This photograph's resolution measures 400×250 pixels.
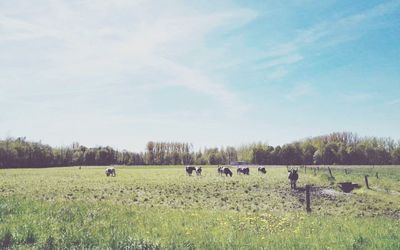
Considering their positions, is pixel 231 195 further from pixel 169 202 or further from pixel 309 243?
pixel 309 243

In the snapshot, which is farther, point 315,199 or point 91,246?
point 315,199

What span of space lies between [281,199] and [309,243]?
16.5 m

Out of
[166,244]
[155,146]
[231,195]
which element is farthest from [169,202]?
[155,146]

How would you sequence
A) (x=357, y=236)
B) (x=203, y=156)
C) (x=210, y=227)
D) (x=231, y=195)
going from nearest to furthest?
1. (x=357, y=236)
2. (x=210, y=227)
3. (x=231, y=195)
4. (x=203, y=156)

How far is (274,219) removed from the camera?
17.4 meters

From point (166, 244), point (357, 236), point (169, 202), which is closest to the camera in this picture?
point (166, 244)

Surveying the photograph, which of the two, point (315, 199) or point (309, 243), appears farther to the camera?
point (315, 199)

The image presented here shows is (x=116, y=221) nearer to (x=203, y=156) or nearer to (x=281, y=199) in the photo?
(x=281, y=199)

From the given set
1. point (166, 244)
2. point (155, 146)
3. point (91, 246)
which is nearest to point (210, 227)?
point (166, 244)

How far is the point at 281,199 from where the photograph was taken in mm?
28391

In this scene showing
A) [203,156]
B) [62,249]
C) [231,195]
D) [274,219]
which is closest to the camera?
[62,249]

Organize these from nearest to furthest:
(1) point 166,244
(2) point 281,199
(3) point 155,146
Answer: (1) point 166,244 → (2) point 281,199 → (3) point 155,146

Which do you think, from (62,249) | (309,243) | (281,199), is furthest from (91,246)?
(281,199)

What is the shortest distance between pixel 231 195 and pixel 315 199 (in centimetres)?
638
